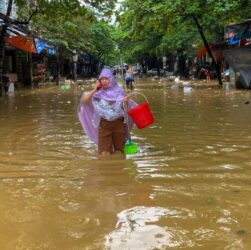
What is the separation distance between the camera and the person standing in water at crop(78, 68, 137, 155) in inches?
292

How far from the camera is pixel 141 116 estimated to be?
289 inches

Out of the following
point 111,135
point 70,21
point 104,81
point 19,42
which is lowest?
point 111,135

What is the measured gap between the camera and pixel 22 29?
28141 mm

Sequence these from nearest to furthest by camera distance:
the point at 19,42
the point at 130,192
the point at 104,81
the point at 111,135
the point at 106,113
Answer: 1. the point at 130,192
2. the point at 104,81
3. the point at 106,113
4. the point at 111,135
5. the point at 19,42

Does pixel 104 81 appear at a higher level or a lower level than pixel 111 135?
higher

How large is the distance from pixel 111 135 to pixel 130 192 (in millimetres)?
2243

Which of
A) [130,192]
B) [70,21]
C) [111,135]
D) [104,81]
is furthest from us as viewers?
[70,21]

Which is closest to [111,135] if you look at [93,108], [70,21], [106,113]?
[106,113]

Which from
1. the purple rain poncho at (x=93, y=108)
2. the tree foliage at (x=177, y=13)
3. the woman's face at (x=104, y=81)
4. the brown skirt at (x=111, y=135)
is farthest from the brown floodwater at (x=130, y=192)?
the tree foliage at (x=177, y=13)

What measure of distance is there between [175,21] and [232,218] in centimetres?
2253

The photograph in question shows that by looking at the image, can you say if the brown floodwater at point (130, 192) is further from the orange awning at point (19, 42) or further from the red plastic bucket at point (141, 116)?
the orange awning at point (19, 42)

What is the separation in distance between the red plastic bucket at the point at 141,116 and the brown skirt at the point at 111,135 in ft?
1.17

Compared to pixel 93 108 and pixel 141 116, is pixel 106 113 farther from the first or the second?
pixel 141 116

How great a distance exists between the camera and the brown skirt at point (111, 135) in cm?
760
